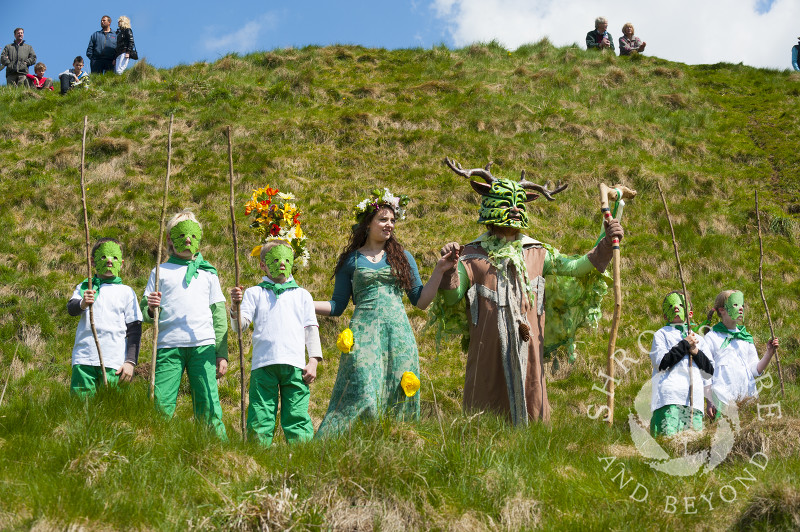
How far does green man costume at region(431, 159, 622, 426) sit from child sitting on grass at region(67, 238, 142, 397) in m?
2.47

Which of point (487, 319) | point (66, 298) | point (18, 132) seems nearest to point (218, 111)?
point (18, 132)

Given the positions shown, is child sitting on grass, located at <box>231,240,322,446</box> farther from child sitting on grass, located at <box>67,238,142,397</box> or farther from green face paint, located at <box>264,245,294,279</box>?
child sitting on grass, located at <box>67,238,142,397</box>

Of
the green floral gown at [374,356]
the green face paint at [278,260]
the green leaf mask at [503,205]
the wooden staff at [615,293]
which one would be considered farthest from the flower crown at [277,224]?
the wooden staff at [615,293]

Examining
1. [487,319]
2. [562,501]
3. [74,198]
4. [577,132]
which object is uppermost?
[577,132]

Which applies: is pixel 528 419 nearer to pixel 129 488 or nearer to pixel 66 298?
pixel 129 488

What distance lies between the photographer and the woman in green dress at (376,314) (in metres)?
5.64

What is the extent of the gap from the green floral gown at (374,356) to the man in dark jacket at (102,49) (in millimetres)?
15731

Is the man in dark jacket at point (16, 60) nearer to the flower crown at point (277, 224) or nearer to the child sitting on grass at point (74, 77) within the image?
the child sitting on grass at point (74, 77)

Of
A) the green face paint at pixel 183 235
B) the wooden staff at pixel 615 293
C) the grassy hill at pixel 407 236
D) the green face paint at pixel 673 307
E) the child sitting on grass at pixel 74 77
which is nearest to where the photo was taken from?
the grassy hill at pixel 407 236

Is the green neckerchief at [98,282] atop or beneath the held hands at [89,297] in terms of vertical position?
atop

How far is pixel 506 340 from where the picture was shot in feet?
19.1

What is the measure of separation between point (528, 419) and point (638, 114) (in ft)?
42.7

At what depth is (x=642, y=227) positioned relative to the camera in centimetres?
1320

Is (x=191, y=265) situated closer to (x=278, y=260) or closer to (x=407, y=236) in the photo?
(x=278, y=260)
